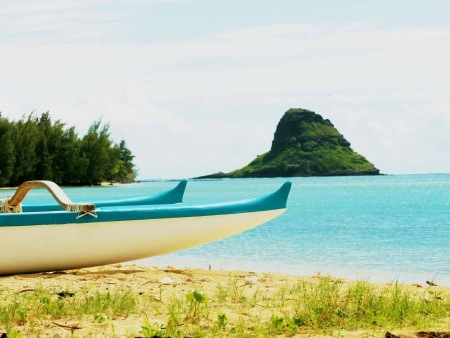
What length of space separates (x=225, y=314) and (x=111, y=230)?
3362mm

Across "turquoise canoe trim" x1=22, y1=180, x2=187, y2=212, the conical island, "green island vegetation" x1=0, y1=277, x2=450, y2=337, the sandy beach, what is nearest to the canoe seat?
the sandy beach

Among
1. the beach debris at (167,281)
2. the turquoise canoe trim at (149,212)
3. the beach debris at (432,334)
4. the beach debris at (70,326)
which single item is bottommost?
the beach debris at (167,281)

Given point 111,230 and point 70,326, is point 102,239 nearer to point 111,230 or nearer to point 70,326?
point 111,230

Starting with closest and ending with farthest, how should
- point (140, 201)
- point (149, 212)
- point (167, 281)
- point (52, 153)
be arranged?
point (167, 281)
point (149, 212)
point (140, 201)
point (52, 153)

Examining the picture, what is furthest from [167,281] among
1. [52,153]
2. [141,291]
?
[52,153]

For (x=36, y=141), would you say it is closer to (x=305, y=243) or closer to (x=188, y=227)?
(x=305, y=243)

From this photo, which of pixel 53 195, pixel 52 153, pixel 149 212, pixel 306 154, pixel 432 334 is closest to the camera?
pixel 432 334

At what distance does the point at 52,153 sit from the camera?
53125 mm

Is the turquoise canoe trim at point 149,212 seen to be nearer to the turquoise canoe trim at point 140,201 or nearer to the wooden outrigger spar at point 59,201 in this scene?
the wooden outrigger spar at point 59,201

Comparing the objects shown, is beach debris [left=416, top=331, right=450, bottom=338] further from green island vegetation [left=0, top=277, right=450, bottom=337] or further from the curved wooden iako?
the curved wooden iako

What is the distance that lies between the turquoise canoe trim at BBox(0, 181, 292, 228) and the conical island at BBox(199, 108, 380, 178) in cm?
13794

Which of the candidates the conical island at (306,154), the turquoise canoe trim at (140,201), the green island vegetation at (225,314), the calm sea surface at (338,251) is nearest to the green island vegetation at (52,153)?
the calm sea surface at (338,251)

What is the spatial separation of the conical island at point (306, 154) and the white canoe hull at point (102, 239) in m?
138

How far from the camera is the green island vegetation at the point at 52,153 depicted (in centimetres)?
4825
